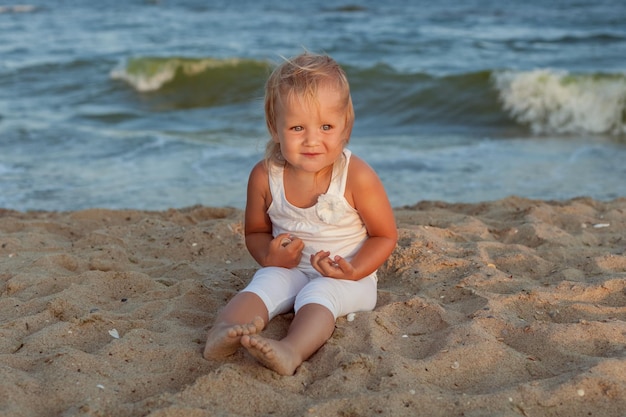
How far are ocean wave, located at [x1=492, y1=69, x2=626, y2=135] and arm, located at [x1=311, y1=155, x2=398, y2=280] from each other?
661 cm

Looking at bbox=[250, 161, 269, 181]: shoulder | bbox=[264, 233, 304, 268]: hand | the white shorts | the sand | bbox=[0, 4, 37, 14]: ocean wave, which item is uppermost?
bbox=[250, 161, 269, 181]: shoulder

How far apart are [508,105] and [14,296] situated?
8070mm

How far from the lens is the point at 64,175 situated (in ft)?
23.7

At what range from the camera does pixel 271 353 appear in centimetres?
268

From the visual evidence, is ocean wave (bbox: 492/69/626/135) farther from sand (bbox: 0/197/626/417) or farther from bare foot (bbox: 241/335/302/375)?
bare foot (bbox: 241/335/302/375)

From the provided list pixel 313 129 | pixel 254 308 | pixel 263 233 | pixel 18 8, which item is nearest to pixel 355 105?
pixel 263 233

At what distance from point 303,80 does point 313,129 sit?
0.63ft

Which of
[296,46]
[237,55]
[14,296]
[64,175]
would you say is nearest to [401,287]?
[14,296]

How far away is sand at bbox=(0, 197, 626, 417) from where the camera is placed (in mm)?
2568

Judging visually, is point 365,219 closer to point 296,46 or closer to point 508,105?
point 508,105

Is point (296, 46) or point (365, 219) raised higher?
point (365, 219)

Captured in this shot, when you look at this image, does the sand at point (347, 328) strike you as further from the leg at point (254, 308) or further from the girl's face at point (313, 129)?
the girl's face at point (313, 129)

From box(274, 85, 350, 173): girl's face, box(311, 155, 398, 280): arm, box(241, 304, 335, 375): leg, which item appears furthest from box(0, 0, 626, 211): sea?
box(241, 304, 335, 375): leg

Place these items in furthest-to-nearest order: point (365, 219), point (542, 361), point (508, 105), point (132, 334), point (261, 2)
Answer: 1. point (261, 2)
2. point (508, 105)
3. point (365, 219)
4. point (132, 334)
5. point (542, 361)
